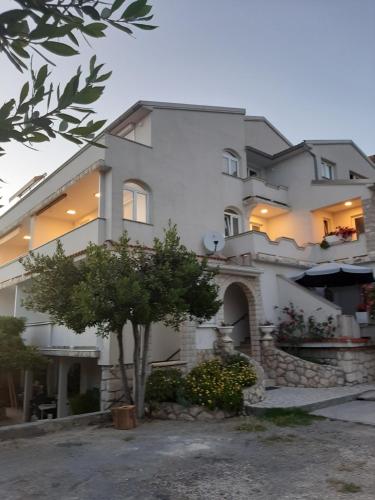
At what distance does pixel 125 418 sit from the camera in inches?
370

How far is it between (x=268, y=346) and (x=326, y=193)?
8.82 m

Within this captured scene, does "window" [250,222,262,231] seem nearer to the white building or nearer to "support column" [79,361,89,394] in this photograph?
the white building

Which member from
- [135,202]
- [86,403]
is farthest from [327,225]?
[86,403]

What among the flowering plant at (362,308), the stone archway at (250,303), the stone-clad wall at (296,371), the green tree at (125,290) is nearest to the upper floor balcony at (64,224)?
the green tree at (125,290)

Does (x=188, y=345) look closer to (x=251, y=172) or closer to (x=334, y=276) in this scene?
(x=334, y=276)

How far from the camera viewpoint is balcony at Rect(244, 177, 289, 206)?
19.0 meters

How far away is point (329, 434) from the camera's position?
816cm

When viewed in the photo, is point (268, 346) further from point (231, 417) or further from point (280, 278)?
point (231, 417)

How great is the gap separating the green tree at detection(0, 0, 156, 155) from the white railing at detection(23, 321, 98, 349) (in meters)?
10.9

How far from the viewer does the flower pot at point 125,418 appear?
370 inches

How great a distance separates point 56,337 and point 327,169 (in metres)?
16.6

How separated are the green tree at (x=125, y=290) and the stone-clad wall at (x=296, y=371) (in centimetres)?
485

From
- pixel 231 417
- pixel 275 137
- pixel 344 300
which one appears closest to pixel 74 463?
pixel 231 417

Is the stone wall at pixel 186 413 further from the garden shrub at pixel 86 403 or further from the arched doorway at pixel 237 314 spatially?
the arched doorway at pixel 237 314
